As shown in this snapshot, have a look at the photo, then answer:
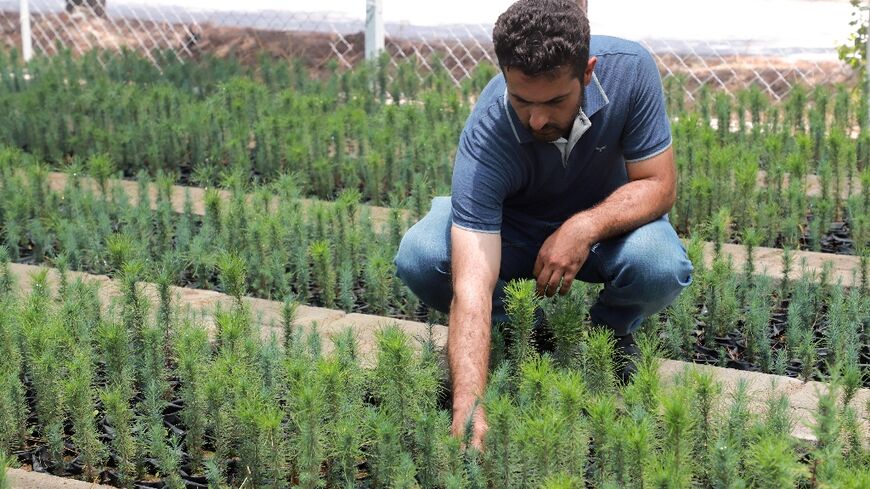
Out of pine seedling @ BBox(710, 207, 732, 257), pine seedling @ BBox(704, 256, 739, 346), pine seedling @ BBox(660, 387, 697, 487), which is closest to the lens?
pine seedling @ BBox(660, 387, 697, 487)

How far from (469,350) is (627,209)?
2.46 feet

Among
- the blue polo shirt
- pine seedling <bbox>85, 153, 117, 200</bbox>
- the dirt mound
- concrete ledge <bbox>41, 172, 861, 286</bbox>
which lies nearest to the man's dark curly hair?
the blue polo shirt

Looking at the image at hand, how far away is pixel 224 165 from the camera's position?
23.7ft

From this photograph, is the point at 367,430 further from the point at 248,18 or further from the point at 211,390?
the point at 248,18

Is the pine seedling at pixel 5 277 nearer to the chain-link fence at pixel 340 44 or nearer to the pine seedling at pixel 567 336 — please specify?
the pine seedling at pixel 567 336

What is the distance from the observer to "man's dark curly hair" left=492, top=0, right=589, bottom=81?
3508 millimetres

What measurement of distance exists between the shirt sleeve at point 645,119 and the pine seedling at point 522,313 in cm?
57

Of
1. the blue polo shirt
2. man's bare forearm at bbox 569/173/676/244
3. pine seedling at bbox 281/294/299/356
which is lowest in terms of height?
pine seedling at bbox 281/294/299/356

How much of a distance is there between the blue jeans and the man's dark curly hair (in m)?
0.66

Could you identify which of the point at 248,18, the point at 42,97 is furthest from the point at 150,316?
the point at 248,18

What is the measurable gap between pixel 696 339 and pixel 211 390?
1859mm

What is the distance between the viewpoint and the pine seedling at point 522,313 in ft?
12.0

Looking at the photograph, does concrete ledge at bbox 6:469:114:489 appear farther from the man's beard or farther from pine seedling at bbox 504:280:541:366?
the man's beard

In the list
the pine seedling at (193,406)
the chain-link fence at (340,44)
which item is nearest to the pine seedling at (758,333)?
the pine seedling at (193,406)
